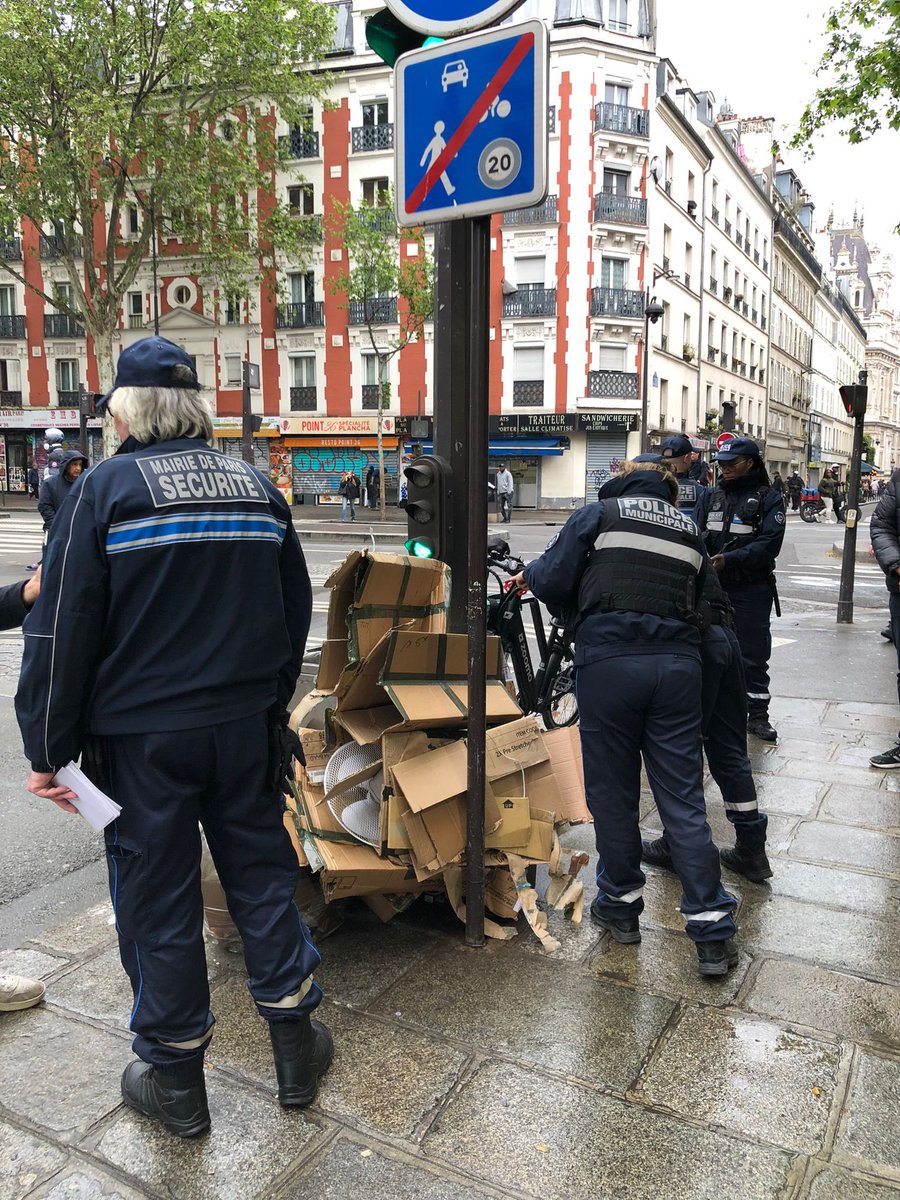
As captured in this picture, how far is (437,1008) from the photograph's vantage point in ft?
9.57

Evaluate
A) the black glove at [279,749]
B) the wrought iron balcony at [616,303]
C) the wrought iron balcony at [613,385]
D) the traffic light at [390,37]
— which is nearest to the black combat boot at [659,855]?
the black glove at [279,749]

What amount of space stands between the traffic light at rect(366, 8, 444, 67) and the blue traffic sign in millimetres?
442

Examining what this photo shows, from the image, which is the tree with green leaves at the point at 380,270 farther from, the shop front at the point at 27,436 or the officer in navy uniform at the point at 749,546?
the officer in navy uniform at the point at 749,546

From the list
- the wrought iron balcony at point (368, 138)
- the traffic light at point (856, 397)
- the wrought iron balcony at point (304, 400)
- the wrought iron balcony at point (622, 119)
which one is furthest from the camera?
the wrought iron balcony at point (304, 400)

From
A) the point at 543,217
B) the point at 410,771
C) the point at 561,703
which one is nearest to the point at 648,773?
the point at 410,771

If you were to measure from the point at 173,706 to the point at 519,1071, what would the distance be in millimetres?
1397

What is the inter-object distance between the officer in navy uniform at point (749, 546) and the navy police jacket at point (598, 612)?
8.66 ft

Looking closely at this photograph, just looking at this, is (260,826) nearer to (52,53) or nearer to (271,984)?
(271,984)

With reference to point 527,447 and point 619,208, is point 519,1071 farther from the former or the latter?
point 619,208

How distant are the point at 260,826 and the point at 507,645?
3632 mm

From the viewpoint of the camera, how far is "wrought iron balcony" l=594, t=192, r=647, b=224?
34125mm

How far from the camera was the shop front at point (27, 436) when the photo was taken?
39750 millimetres

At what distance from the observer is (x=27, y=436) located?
40625 mm

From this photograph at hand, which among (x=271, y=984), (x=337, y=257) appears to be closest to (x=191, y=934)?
(x=271, y=984)
